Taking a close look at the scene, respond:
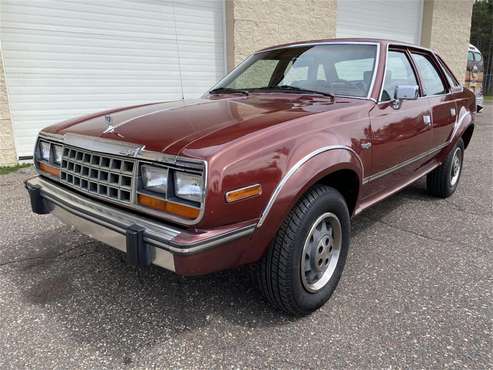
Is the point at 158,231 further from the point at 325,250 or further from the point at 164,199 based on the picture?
the point at 325,250

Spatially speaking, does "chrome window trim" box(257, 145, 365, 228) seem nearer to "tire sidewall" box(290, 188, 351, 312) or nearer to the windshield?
"tire sidewall" box(290, 188, 351, 312)

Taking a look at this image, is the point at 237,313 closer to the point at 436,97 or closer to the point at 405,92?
the point at 405,92

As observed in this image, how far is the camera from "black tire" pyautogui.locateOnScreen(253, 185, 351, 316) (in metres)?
2.13

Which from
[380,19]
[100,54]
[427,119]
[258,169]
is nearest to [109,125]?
[258,169]

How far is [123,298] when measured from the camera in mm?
2576

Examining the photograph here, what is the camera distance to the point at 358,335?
7.27ft

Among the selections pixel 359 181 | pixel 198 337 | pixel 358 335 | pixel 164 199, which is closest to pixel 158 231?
pixel 164 199

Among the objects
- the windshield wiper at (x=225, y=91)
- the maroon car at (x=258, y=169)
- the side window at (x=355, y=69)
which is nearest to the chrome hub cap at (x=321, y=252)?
the maroon car at (x=258, y=169)

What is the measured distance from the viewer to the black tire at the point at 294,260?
213cm

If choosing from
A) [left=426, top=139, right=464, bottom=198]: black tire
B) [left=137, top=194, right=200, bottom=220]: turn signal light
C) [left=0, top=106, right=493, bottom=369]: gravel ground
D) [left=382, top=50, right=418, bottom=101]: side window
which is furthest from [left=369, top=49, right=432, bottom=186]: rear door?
[left=137, top=194, right=200, bottom=220]: turn signal light

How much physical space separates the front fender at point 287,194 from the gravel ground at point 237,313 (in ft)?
1.81

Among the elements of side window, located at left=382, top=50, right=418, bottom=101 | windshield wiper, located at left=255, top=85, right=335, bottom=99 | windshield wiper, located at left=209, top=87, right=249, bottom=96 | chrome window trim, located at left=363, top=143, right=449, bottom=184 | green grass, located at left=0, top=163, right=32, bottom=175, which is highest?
side window, located at left=382, top=50, right=418, bottom=101

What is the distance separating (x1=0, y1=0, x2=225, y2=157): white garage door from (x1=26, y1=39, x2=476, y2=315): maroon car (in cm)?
420

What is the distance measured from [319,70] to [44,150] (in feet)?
7.02
